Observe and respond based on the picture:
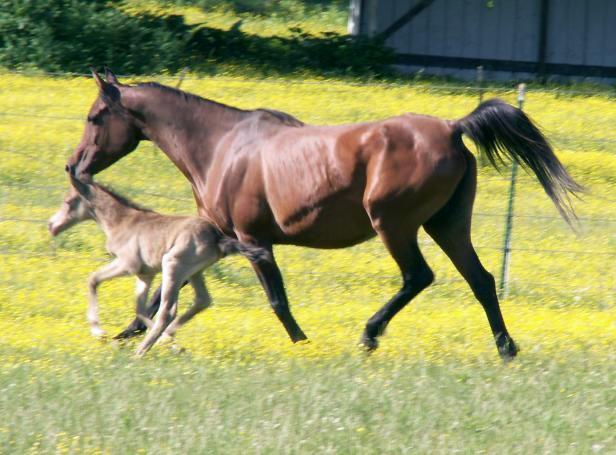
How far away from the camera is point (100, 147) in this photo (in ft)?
30.8

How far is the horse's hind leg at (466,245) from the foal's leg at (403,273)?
0.70ft

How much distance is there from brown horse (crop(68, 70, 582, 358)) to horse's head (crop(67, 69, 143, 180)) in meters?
0.17

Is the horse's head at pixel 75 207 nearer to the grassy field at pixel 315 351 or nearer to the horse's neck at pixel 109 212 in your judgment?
the horse's neck at pixel 109 212

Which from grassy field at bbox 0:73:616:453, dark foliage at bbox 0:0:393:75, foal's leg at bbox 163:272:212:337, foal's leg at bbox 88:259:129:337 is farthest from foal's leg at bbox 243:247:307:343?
dark foliage at bbox 0:0:393:75

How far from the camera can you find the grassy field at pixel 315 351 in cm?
627

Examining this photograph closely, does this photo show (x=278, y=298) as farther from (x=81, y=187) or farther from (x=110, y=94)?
(x=110, y=94)

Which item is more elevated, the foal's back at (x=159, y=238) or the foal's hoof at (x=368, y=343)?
the foal's back at (x=159, y=238)

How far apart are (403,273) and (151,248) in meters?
1.77

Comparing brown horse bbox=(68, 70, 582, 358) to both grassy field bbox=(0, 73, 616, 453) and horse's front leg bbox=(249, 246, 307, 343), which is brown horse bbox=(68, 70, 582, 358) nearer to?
horse's front leg bbox=(249, 246, 307, 343)

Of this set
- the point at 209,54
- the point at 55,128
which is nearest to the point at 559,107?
the point at 209,54

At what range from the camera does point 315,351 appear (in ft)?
27.8

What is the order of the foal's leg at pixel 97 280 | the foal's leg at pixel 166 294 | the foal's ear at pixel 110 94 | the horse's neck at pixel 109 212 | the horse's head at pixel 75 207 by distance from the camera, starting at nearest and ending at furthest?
the foal's leg at pixel 166 294 → the foal's leg at pixel 97 280 → the horse's neck at pixel 109 212 → the horse's head at pixel 75 207 → the foal's ear at pixel 110 94

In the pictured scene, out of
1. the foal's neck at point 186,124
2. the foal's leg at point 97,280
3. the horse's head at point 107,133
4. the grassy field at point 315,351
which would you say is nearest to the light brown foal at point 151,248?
the foal's leg at point 97,280

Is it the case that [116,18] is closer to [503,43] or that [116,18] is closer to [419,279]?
[503,43]
